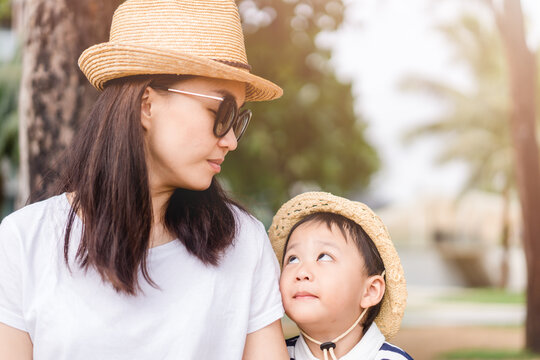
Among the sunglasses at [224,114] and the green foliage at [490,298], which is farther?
the green foliage at [490,298]

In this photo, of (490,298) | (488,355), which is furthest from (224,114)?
(490,298)

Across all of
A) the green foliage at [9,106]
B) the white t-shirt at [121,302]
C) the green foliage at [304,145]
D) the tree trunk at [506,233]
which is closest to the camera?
the white t-shirt at [121,302]

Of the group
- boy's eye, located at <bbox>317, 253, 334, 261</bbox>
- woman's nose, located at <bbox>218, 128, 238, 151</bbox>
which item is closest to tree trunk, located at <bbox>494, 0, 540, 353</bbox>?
boy's eye, located at <bbox>317, 253, 334, 261</bbox>

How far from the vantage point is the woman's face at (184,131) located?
226cm

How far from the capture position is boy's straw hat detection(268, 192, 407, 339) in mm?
2766

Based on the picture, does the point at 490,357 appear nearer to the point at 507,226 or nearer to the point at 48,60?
the point at 48,60

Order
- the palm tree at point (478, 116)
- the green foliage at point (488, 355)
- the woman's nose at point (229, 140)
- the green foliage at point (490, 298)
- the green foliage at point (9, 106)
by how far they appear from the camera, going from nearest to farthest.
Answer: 1. the woman's nose at point (229, 140)
2. the green foliage at point (488, 355)
3. the green foliage at point (9, 106)
4. the green foliage at point (490, 298)
5. the palm tree at point (478, 116)

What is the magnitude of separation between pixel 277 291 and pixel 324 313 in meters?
0.26

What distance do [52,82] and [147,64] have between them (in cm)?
205

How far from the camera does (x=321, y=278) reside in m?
2.61

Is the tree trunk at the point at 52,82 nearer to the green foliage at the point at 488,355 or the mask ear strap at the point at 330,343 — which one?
the mask ear strap at the point at 330,343

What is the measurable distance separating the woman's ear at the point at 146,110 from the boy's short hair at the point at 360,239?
852 mm

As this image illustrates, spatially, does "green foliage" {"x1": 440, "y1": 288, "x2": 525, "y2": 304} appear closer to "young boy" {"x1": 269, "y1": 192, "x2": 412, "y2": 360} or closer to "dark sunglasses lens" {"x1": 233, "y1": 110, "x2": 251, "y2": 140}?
"young boy" {"x1": 269, "y1": 192, "x2": 412, "y2": 360}

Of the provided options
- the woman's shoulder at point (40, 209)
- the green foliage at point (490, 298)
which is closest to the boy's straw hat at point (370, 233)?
the woman's shoulder at point (40, 209)
